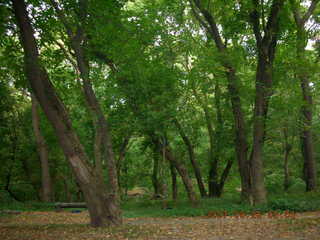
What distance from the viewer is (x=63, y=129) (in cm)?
950

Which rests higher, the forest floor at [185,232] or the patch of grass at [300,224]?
the patch of grass at [300,224]

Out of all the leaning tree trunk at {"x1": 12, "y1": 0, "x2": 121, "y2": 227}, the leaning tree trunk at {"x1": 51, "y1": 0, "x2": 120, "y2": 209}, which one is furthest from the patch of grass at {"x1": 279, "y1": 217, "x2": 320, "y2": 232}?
the leaning tree trunk at {"x1": 51, "y1": 0, "x2": 120, "y2": 209}

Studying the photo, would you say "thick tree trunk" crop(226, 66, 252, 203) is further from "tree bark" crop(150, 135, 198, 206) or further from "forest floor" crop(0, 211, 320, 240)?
"forest floor" crop(0, 211, 320, 240)

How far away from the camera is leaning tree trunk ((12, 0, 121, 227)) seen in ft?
30.3

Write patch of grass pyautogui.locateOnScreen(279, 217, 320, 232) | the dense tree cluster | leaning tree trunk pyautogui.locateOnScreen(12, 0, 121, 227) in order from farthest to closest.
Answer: the dense tree cluster
leaning tree trunk pyautogui.locateOnScreen(12, 0, 121, 227)
patch of grass pyautogui.locateOnScreen(279, 217, 320, 232)

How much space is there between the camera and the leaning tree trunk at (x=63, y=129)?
9.24 m

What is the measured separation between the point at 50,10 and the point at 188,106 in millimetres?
8197

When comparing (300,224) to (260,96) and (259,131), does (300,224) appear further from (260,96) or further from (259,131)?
(260,96)

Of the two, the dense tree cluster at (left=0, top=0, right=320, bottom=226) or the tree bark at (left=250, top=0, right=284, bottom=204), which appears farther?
the tree bark at (left=250, top=0, right=284, bottom=204)

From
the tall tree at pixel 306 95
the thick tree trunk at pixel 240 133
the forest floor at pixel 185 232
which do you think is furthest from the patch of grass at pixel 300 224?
the tall tree at pixel 306 95

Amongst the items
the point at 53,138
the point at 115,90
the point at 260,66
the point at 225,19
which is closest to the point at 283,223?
the point at 260,66

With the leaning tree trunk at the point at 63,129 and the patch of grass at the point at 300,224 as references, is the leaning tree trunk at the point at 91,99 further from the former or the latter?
the patch of grass at the point at 300,224

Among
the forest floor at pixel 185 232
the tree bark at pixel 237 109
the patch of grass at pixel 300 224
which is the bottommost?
the forest floor at pixel 185 232

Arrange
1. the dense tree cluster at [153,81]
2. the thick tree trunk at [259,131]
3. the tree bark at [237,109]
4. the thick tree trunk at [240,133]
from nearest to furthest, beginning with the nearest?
the dense tree cluster at [153,81]
the thick tree trunk at [259,131]
the tree bark at [237,109]
the thick tree trunk at [240,133]
